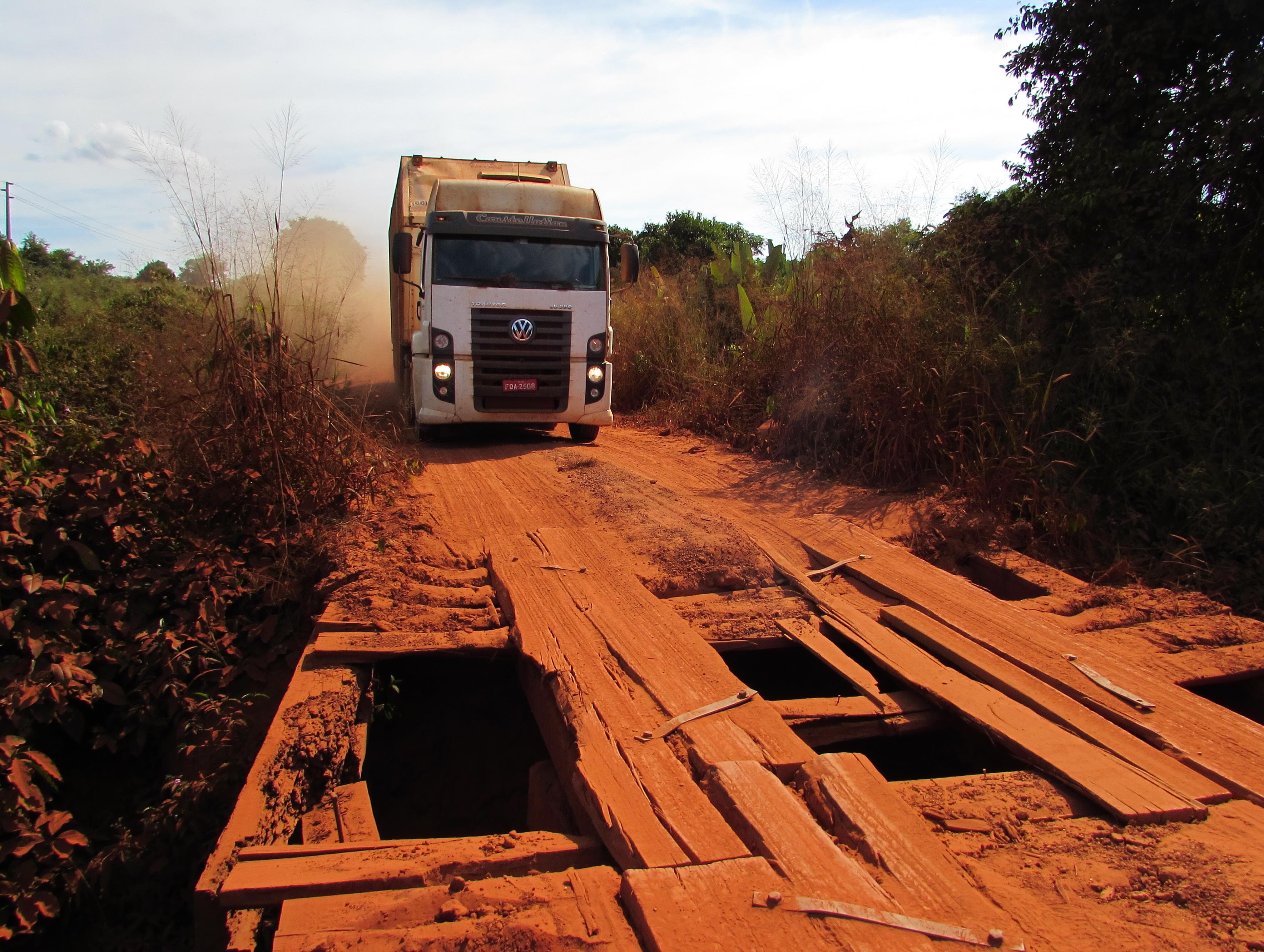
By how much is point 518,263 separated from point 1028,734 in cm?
696

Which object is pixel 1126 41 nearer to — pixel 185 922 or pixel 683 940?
pixel 683 940

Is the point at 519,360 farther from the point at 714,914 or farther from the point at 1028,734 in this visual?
the point at 714,914

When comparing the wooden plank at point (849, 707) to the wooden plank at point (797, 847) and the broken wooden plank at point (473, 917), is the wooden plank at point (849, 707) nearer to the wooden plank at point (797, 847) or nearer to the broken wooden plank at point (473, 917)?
the wooden plank at point (797, 847)

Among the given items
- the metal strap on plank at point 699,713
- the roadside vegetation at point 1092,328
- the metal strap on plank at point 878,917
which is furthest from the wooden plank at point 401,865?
the roadside vegetation at point 1092,328

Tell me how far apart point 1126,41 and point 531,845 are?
7.23m

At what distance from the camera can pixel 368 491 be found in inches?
225

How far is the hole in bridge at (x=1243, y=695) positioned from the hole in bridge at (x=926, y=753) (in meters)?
1.01

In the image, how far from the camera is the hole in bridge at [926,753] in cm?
343

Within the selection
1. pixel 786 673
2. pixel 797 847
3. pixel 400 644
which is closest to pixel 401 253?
pixel 400 644

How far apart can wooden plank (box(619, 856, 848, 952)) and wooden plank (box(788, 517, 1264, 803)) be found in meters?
1.72

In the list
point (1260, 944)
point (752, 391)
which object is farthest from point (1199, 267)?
point (1260, 944)

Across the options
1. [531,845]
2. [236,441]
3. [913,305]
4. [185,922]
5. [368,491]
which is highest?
[913,305]

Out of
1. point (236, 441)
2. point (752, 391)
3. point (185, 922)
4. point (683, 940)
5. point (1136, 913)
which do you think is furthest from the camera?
point (752, 391)

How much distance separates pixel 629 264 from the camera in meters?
9.07
